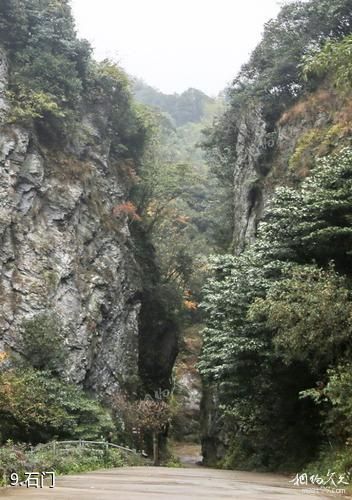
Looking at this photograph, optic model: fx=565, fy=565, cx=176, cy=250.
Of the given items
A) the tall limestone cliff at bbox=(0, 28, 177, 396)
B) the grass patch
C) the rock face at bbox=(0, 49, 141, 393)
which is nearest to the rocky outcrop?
the tall limestone cliff at bbox=(0, 28, 177, 396)

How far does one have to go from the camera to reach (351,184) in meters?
14.2

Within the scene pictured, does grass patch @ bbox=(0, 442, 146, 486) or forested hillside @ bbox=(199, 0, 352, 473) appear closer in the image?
grass patch @ bbox=(0, 442, 146, 486)

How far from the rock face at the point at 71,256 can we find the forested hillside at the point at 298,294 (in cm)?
646

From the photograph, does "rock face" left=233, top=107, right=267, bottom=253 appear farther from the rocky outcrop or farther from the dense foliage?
the dense foliage

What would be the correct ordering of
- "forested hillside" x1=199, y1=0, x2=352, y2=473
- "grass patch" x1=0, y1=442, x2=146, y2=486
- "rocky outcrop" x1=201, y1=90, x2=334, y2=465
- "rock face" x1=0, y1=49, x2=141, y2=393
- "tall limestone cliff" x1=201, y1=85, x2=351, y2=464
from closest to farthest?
"grass patch" x1=0, y1=442, x2=146, y2=486 < "forested hillside" x1=199, y1=0, x2=352, y2=473 < "tall limestone cliff" x1=201, y1=85, x2=351, y2=464 < "rocky outcrop" x1=201, y1=90, x2=334, y2=465 < "rock face" x1=0, y1=49, x2=141, y2=393

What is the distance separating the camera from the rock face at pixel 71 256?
74.0 ft

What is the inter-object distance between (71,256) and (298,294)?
14.2 m

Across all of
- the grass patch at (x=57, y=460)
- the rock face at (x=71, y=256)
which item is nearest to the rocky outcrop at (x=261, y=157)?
the rock face at (x=71, y=256)

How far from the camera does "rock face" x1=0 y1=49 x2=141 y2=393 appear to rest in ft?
74.0

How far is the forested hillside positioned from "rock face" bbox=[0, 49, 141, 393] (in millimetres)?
6462

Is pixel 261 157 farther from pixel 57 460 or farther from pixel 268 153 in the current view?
pixel 57 460

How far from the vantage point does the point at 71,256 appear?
2502 cm

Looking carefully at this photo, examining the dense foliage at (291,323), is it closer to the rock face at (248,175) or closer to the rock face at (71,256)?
the rock face at (71,256)

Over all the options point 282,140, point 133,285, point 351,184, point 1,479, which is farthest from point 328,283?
point 133,285
